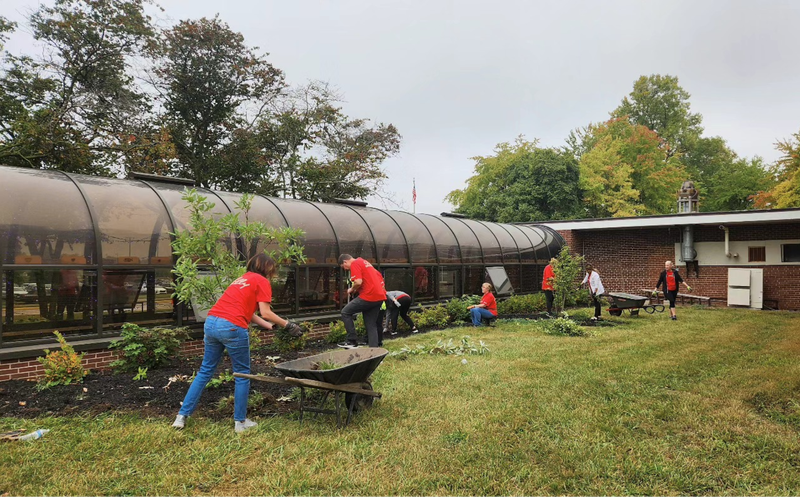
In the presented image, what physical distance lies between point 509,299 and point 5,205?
500 inches

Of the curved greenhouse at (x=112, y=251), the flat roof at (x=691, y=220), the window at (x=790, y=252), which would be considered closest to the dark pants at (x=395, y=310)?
the curved greenhouse at (x=112, y=251)

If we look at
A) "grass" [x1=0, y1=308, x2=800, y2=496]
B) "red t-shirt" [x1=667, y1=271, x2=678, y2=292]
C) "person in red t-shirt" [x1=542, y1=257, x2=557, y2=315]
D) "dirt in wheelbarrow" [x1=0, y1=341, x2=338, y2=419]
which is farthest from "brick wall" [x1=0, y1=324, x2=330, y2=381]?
"red t-shirt" [x1=667, y1=271, x2=678, y2=292]

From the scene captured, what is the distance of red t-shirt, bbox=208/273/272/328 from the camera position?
15.1 feet

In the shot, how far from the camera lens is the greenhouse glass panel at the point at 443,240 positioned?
46.0ft

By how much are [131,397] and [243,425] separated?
1.94 meters

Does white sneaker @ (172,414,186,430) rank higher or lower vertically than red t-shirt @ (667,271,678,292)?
lower

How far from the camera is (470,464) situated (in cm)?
385

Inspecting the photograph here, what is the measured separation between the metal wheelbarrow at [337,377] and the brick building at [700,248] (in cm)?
1633

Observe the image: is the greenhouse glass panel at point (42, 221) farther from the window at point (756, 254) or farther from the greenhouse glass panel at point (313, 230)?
the window at point (756, 254)

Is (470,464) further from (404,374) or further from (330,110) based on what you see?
(330,110)

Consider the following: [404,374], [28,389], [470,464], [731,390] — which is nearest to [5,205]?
[28,389]

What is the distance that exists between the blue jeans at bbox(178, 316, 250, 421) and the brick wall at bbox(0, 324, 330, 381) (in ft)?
10.6

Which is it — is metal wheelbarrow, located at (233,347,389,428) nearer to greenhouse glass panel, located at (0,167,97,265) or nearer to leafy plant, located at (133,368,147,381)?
leafy plant, located at (133,368,147,381)

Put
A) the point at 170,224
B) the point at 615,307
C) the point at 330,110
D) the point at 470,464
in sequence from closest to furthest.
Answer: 1. the point at 470,464
2. the point at 170,224
3. the point at 615,307
4. the point at 330,110
